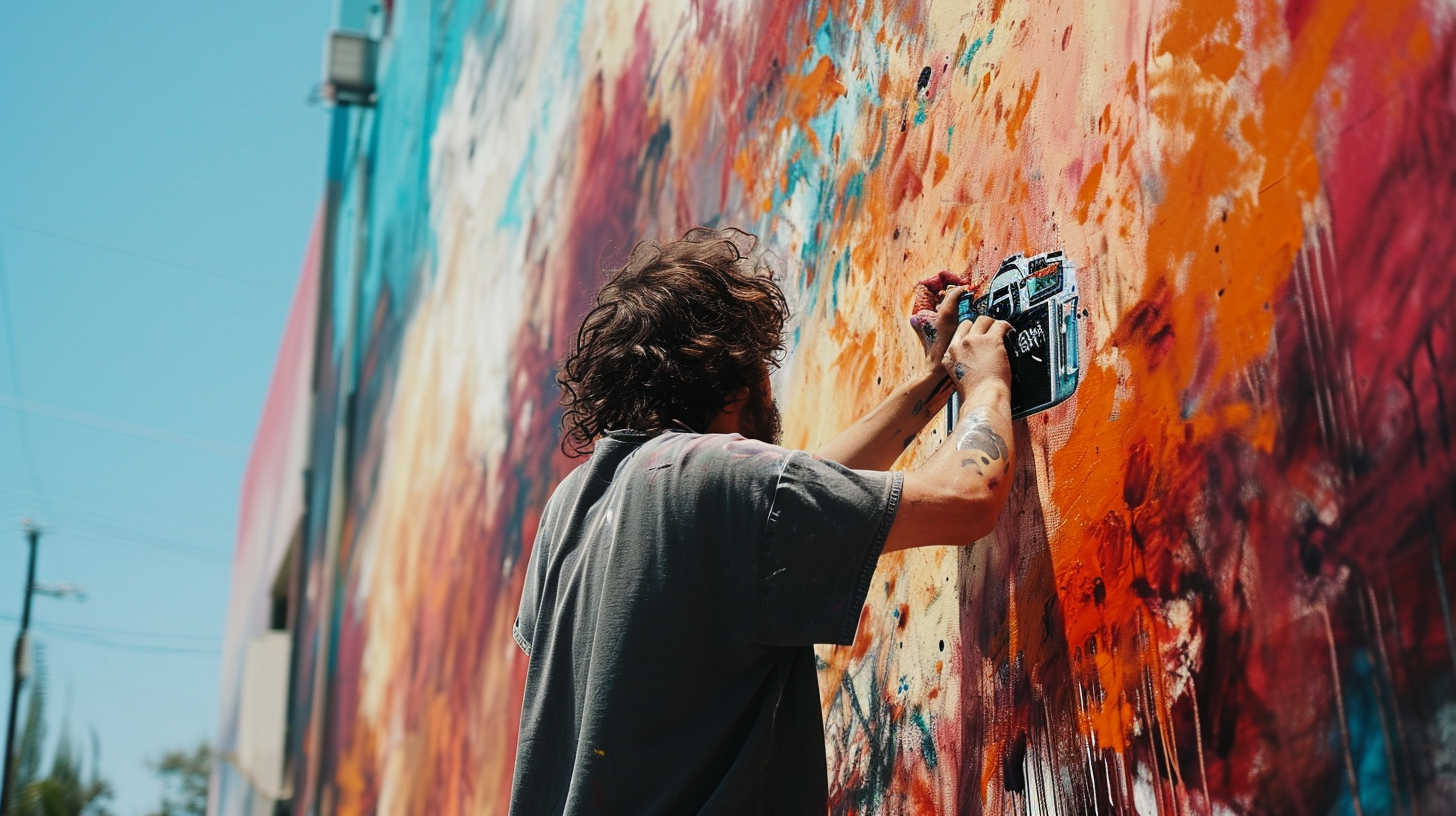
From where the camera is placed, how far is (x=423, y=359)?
4711 mm

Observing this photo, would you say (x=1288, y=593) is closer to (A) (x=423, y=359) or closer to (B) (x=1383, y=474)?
(B) (x=1383, y=474)

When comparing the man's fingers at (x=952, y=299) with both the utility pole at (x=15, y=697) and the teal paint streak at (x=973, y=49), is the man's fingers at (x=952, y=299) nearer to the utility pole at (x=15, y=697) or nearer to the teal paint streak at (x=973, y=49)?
the teal paint streak at (x=973, y=49)

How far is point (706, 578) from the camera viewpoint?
1252mm

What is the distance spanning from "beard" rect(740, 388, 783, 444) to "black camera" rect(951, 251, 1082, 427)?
0.81ft

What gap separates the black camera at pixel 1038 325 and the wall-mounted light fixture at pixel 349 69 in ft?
20.1

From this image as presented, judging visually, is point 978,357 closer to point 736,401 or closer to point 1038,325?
point 1038,325

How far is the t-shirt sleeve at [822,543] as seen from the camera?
119cm

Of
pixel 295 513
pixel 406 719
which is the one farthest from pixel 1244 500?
pixel 295 513

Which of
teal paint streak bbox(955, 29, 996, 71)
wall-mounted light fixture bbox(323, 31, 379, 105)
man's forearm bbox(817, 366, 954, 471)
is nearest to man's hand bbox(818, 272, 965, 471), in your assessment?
man's forearm bbox(817, 366, 954, 471)

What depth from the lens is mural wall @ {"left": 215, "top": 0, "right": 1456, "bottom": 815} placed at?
931mm

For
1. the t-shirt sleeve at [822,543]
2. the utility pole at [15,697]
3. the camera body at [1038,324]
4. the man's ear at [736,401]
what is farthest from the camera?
the utility pole at [15,697]

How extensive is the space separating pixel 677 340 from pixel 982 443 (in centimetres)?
36

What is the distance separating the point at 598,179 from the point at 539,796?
77.1 inches

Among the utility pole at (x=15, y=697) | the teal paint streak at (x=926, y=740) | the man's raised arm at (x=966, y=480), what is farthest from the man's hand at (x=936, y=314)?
the utility pole at (x=15, y=697)
